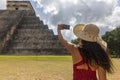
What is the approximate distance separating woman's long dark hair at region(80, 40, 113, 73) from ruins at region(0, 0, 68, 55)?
173 ft

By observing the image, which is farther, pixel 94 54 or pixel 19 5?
pixel 19 5

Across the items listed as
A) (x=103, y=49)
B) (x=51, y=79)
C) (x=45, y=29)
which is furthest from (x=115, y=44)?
(x=103, y=49)

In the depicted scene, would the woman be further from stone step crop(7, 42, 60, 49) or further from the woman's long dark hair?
stone step crop(7, 42, 60, 49)

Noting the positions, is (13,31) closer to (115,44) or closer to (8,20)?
(8,20)

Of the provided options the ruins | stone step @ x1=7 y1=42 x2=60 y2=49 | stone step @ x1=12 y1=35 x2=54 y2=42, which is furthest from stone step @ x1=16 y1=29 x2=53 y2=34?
stone step @ x1=7 y1=42 x2=60 y2=49

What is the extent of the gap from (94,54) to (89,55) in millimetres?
54

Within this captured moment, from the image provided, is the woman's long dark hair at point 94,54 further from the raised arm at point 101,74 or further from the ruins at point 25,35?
the ruins at point 25,35

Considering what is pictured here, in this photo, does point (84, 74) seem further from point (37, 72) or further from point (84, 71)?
point (37, 72)

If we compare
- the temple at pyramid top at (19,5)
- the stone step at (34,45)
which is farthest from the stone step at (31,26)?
the temple at pyramid top at (19,5)

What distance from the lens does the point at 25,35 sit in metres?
62.4

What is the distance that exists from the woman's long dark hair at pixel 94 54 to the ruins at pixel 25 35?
52684 millimetres

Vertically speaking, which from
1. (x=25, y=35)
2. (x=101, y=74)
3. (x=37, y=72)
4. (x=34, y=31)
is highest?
(x=34, y=31)

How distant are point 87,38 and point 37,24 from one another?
59315mm

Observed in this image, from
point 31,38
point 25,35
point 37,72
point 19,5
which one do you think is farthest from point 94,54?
point 19,5
